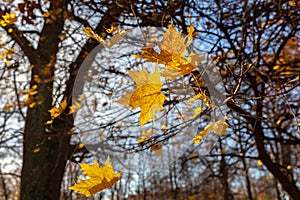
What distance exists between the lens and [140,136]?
3.70ft

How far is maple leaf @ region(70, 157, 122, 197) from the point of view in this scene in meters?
0.95

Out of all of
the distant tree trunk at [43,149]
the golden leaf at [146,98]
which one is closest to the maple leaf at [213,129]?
the golden leaf at [146,98]

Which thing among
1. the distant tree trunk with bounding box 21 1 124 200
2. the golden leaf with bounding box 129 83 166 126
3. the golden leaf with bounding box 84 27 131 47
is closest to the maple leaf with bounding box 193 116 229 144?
the golden leaf with bounding box 129 83 166 126

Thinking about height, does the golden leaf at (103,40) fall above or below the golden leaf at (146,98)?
above

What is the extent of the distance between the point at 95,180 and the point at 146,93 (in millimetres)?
302

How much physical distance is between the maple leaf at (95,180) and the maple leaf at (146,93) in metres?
0.19

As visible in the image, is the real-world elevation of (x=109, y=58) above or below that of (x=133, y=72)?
above

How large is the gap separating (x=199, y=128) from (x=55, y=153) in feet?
9.82

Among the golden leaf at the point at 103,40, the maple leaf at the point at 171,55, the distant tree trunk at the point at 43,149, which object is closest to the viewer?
the maple leaf at the point at 171,55

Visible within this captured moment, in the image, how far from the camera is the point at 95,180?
970 millimetres

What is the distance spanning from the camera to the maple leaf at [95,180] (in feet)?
3.12

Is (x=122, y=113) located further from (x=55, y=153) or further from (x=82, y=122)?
(x=55, y=153)

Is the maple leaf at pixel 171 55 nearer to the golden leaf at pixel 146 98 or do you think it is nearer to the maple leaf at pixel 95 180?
the golden leaf at pixel 146 98

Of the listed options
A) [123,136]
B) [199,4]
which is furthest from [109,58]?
[199,4]
